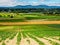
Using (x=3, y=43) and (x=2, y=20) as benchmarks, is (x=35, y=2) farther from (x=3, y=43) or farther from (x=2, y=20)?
(x=3, y=43)

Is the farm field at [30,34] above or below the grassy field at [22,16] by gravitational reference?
below

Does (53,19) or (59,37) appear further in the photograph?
(53,19)

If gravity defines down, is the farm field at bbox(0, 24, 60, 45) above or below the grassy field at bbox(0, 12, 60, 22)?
below

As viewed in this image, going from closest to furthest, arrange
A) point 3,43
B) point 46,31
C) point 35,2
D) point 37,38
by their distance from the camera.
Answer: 1. point 3,43
2. point 37,38
3. point 46,31
4. point 35,2

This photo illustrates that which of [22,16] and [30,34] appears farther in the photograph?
[22,16]

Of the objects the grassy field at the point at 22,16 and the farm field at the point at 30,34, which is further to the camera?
the grassy field at the point at 22,16

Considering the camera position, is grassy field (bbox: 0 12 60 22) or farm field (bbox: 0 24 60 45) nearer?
farm field (bbox: 0 24 60 45)

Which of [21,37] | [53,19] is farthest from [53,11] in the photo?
[21,37]

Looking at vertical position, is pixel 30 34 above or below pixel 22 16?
below
